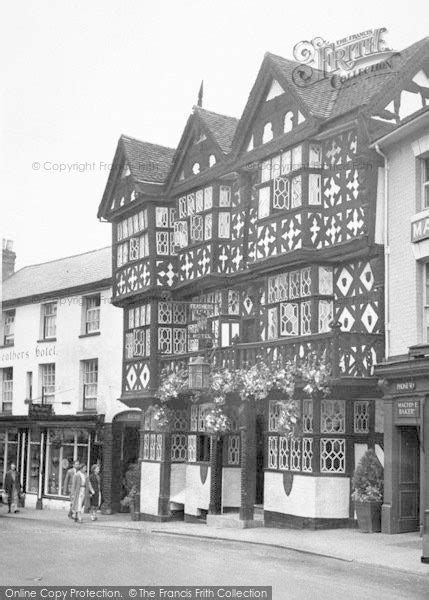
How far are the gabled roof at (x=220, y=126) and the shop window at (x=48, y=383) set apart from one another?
1177 centimetres

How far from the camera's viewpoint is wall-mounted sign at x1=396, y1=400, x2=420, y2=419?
19547 millimetres

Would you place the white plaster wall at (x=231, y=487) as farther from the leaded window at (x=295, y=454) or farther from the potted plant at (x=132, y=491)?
the potted plant at (x=132, y=491)

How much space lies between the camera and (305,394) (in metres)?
22.3

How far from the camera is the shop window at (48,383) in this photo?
114ft

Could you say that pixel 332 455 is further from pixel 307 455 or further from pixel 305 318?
pixel 305 318

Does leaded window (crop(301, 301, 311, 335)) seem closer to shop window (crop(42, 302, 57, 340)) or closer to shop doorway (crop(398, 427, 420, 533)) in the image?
shop doorway (crop(398, 427, 420, 533))

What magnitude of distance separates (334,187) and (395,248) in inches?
98.5

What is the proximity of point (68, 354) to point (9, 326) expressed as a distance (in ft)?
16.0

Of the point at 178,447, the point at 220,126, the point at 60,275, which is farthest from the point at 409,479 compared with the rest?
the point at 60,275

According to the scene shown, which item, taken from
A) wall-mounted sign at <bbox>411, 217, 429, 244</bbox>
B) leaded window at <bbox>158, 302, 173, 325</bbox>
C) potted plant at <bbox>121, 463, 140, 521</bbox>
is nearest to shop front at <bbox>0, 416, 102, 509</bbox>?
potted plant at <bbox>121, 463, 140, 521</bbox>

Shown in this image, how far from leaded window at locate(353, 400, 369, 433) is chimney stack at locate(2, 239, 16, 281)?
76.6 feet

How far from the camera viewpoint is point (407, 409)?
65.2ft

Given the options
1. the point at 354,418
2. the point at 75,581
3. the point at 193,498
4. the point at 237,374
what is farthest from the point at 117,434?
the point at 75,581

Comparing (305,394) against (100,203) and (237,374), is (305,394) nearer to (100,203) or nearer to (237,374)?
(237,374)
